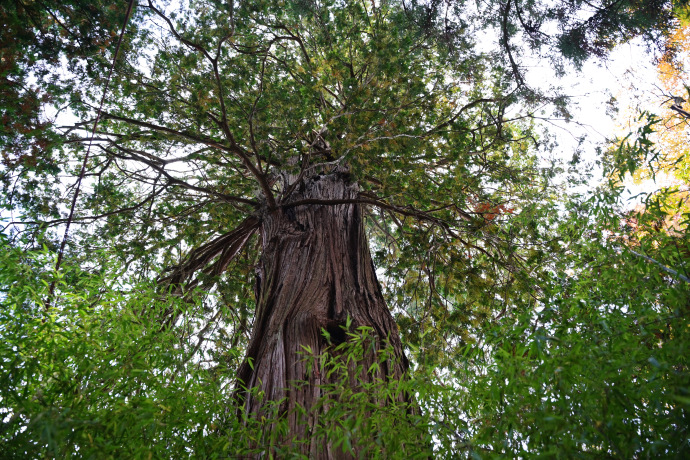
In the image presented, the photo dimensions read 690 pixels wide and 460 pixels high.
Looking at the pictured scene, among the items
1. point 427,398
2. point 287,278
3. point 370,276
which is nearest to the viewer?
point 427,398

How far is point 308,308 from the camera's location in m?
2.76

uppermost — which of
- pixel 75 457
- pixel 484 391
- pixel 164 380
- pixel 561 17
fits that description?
pixel 561 17

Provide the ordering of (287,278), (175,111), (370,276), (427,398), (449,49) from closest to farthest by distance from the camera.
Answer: (427,398), (287,278), (370,276), (175,111), (449,49)

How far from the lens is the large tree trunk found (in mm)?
2229

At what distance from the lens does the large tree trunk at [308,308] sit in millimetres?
2229

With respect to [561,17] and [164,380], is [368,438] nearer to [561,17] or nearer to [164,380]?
[164,380]

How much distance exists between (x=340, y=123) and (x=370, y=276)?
4.24 feet

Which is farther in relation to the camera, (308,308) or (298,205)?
(298,205)

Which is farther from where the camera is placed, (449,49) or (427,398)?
(449,49)

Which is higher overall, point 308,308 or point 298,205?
point 298,205

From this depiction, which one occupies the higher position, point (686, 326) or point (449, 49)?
point (449, 49)

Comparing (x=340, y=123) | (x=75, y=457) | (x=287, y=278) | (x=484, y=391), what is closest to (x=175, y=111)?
(x=340, y=123)

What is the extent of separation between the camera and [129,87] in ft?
11.6

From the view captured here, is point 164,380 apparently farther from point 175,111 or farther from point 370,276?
point 175,111
